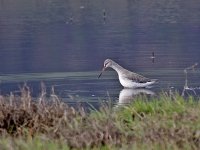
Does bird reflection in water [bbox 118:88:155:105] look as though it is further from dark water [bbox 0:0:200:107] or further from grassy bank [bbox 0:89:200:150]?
grassy bank [bbox 0:89:200:150]

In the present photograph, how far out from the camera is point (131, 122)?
8477 millimetres

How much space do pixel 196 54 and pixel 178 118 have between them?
11.3 m

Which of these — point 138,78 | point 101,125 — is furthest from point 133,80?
point 101,125

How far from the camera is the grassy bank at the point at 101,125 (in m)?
7.61

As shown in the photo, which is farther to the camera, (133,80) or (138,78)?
(133,80)

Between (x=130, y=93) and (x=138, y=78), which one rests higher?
(x=138, y=78)

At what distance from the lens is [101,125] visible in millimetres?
8062

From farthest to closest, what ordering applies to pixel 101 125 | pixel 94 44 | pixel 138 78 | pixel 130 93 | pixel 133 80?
pixel 94 44, pixel 133 80, pixel 138 78, pixel 130 93, pixel 101 125

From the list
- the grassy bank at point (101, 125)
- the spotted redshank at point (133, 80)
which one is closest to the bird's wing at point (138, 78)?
the spotted redshank at point (133, 80)

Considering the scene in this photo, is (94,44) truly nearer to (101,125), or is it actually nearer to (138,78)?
(138,78)

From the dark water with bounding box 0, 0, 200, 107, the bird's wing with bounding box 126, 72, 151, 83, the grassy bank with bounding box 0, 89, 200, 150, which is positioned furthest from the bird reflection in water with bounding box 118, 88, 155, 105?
the grassy bank with bounding box 0, 89, 200, 150

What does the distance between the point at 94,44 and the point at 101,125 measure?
14.3 m

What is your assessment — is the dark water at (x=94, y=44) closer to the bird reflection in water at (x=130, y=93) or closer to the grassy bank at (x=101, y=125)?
the bird reflection in water at (x=130, y=93)

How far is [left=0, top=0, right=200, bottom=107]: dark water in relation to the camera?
15.9m
